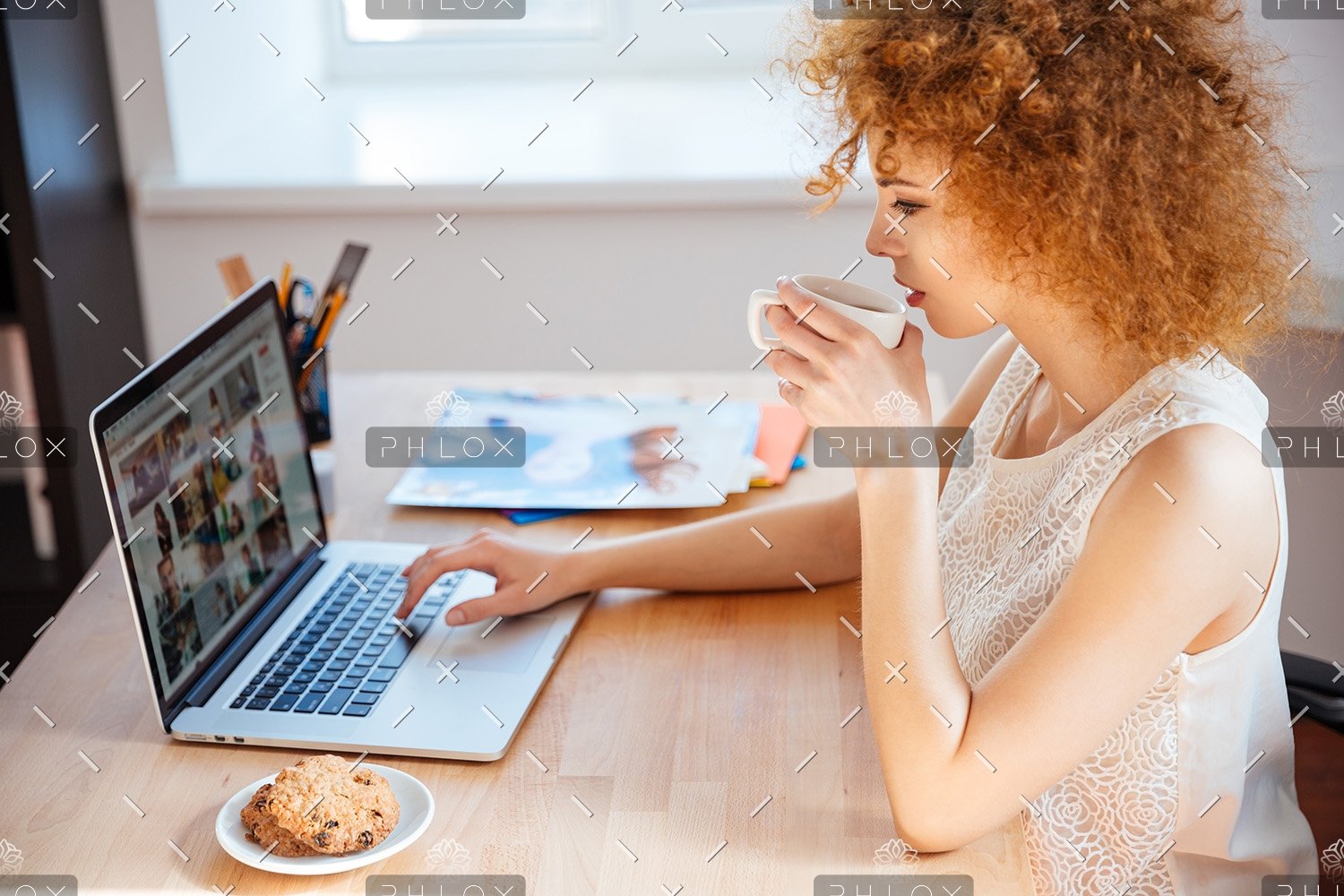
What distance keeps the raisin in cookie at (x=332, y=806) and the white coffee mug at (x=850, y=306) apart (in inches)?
16.3

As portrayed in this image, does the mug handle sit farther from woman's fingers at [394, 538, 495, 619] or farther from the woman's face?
woman's fingers at [394, 538, 495, 619]

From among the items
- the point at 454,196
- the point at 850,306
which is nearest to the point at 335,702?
the point at 850,306

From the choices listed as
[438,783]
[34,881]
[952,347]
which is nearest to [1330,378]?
[952,347]

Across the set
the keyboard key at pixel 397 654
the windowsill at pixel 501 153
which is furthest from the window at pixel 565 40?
the keyboard key at pixel 397 654

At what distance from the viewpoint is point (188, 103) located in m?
2.20

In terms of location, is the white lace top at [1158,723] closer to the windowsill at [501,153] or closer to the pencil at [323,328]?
the pencil at [323,328]

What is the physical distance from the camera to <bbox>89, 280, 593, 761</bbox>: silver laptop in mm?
928

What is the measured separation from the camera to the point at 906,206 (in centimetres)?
98

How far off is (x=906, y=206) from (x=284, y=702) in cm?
59

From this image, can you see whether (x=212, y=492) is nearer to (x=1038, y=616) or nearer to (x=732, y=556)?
(x=732, y=556)

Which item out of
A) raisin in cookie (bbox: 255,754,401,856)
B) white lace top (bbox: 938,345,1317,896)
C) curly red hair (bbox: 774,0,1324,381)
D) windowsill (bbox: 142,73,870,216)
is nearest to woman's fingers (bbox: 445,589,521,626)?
raisin in cookie (bbox: 255,754,401,856)

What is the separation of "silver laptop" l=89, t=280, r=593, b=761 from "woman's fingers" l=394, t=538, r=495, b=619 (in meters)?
0.02

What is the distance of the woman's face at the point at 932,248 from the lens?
963 mm

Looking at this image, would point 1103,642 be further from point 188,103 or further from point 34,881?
point 188,103
